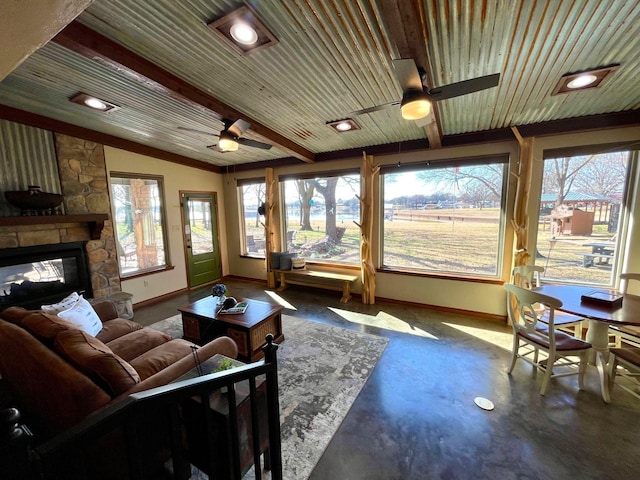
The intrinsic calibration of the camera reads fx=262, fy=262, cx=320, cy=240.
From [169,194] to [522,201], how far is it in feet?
18.7

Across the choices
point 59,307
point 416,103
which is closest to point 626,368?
point 416,103

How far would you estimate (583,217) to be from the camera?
3.34 meters

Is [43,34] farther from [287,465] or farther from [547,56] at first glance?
[547,56]

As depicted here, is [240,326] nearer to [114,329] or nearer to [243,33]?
[114,329]

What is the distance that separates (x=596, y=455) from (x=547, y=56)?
2.80 metres

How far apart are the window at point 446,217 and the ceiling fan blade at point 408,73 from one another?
7.91 ft

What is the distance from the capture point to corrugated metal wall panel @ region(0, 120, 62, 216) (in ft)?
10.1

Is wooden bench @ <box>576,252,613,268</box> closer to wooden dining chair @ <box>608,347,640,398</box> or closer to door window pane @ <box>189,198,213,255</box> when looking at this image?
wooden dining chair @ <box>608,347,640,398</box>

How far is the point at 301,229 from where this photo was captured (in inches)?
215

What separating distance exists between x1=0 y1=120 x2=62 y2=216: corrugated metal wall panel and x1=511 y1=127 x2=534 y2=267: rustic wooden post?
19.8ft

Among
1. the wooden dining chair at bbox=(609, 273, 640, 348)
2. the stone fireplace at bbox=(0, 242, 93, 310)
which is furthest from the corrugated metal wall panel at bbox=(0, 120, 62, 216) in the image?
the wooden dining chair at bbox=(609, 273, 640, 348)

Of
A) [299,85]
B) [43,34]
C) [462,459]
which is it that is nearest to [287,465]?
[462,459]

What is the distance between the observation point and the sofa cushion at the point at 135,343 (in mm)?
2207

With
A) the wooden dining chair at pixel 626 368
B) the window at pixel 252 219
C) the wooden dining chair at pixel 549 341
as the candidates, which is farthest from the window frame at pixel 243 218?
the wooden dining chair at pixel 626 368
